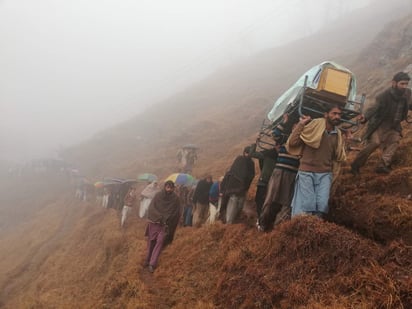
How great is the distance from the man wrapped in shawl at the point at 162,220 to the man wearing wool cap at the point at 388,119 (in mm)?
4261

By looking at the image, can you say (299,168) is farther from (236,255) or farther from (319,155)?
(236,255)

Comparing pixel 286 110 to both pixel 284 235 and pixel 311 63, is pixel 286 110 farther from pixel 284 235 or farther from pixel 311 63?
pixel 311 63

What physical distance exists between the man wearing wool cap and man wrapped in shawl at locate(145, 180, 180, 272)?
426cm

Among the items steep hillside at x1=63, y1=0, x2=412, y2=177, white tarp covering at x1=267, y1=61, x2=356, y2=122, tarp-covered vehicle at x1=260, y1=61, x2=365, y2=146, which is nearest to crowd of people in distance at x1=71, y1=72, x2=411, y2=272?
tarp-covered vehicle at x1=260, y1=61, x2=365, y2=146

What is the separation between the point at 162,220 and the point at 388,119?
16.5 ft

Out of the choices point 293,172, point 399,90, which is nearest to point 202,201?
point 293,172

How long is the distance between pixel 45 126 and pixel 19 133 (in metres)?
10.6

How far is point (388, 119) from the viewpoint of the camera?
6.06m

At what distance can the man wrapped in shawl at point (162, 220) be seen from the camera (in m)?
7.48

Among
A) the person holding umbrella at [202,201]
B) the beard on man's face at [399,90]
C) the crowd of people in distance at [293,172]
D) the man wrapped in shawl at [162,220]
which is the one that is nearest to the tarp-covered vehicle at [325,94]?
the crowd of people in distance at [293,172]

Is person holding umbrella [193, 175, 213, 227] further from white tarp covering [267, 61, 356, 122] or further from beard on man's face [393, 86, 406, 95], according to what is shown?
beard on man's face [393, 86, 406, 95]

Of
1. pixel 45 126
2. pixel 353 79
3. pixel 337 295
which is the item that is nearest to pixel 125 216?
pixel 353 79

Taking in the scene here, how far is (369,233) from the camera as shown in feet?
16.2

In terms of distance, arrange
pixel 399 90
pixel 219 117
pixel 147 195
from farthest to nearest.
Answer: pixel 219 117, pixel 147 195, pixel 399 90
